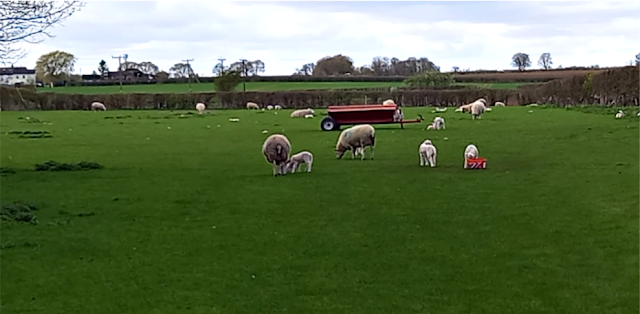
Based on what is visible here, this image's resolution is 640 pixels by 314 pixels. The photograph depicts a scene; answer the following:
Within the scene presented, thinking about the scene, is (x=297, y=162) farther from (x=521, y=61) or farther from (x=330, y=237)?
(x=521, y=61)

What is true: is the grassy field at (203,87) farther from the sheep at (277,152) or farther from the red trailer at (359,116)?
the sheep at (277,152)

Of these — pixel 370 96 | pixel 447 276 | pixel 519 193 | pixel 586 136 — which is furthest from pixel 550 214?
pixel 370 96

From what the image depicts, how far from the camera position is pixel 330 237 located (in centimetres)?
1169

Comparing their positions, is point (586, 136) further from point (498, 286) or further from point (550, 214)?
point (498, 286)

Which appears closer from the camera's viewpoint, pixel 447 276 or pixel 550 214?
pixel 447 276

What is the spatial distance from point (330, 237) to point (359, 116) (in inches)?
989

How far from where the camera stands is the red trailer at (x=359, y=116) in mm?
36281

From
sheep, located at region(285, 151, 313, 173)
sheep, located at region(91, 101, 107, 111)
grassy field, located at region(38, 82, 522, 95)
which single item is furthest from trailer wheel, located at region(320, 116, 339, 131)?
grassy field, located at region(38, 82, 522, 95)

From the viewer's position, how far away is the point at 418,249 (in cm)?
1078

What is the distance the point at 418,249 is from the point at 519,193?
212 inches

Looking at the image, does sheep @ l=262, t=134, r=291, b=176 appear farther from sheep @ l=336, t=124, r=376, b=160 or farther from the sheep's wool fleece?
sheep @ l=336, t=124, r=376, b=160

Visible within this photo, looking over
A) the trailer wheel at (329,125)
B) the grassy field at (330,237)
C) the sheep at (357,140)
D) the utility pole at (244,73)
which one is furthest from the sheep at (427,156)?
the utility pole at (244,73)

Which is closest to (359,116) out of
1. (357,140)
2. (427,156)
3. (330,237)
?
(357,140)

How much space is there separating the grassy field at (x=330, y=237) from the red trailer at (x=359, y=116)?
13.8 metres
